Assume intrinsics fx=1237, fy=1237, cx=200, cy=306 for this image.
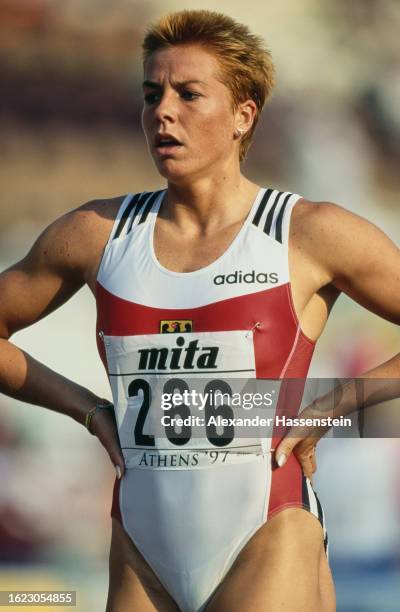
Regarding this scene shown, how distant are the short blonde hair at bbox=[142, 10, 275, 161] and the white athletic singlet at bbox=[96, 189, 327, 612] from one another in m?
0.42

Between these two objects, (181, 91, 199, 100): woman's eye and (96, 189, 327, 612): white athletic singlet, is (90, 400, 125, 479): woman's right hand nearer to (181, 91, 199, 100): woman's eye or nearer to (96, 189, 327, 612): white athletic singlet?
(96, 189, 327, 612): white athletic singlet

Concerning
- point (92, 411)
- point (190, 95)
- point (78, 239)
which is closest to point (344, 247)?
point (190, 95)

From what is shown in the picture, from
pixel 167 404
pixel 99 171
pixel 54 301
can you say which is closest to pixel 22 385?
pixel 54 301

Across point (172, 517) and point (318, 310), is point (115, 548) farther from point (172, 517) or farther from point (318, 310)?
point (318, 310)

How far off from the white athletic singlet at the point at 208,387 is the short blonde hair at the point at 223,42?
1.38 ft

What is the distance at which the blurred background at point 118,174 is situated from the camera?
6.07 m

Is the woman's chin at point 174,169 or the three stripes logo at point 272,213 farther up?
the woman's chin at point 174,169

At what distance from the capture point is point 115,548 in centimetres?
328

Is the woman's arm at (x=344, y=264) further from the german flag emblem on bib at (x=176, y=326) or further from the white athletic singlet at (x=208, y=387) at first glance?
the german flag emblem on bib at (x=176, y=326)

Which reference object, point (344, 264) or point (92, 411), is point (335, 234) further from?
point (92, 411)

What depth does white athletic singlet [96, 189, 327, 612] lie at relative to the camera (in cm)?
317

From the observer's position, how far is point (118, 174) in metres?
6.57

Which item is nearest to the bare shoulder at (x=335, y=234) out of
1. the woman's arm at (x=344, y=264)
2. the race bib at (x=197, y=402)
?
the woman's arm at (x=344, y=264)

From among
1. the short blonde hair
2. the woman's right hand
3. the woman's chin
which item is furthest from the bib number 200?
the short blonde hair
